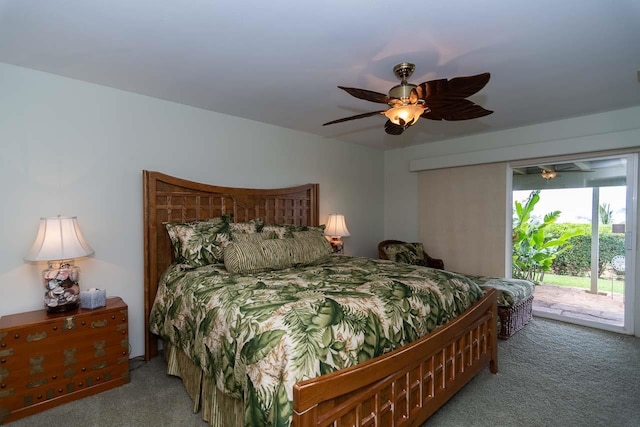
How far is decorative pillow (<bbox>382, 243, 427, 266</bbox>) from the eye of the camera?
438 centimetres

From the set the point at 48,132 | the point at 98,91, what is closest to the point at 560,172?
the point at 98,91

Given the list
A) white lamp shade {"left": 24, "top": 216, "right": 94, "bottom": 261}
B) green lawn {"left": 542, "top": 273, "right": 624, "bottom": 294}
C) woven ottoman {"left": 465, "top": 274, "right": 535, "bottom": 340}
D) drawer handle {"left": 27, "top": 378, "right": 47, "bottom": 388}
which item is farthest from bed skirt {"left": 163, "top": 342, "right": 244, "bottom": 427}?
green lawn {"left": 542, "top": 273, "right": 624, "bottom": 294}

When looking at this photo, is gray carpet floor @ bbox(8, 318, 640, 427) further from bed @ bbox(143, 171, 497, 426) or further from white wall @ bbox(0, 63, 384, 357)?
white wall @ bbox(0, 63, 384, 357)

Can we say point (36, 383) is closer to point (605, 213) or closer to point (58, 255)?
point (58, 255)

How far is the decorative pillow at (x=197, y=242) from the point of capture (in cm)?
262

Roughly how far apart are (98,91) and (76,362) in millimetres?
2077

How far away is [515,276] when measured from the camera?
13.8ft

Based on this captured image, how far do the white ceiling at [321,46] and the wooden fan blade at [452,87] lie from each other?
30 centimetres

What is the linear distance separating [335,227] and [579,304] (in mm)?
3087

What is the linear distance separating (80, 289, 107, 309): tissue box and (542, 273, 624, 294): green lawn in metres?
4.91

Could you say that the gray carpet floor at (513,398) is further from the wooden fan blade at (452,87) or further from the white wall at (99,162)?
the wooden fan blade at (452,87)

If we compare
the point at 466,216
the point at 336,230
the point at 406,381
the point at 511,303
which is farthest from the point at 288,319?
the point at 466,216

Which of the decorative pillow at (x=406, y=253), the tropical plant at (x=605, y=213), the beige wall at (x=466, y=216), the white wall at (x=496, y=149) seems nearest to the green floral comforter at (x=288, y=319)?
the decorative pillow at (x=406, y=253)

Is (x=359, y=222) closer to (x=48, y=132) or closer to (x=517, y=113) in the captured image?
(x=517, y=113)
